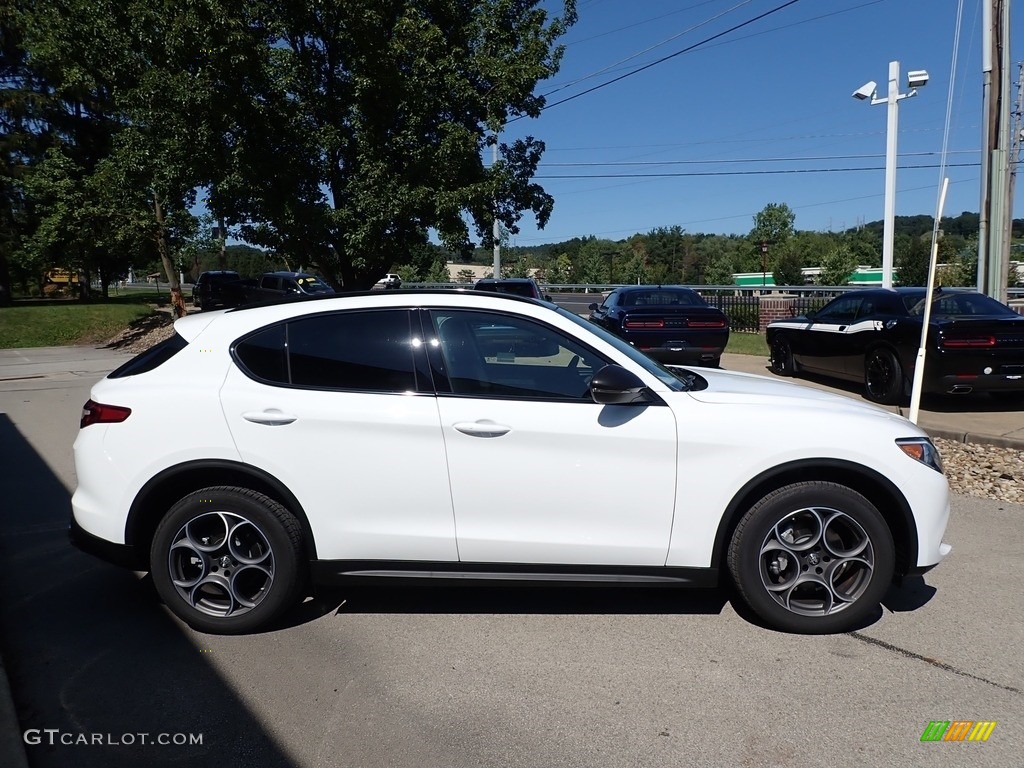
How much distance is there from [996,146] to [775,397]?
30.6 ft

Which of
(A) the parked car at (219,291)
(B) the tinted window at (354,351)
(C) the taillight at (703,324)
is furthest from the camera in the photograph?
(A) the parked car at (219,291)

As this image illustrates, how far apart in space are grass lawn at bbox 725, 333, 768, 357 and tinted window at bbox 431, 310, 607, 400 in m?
13.6

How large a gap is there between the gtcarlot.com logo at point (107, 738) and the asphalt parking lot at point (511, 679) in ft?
0.04

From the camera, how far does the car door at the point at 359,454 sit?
149 inches

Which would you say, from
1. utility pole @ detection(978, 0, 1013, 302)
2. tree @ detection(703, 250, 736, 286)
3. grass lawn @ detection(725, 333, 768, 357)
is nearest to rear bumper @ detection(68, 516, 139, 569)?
utility pole @ detection(978, 0, 1013, 302)

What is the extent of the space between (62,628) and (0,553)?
5.13 feet

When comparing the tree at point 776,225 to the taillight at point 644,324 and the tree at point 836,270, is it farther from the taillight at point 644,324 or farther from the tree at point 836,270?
the taillight at point 644,324

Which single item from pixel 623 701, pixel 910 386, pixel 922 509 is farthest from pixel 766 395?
pixel 910 386

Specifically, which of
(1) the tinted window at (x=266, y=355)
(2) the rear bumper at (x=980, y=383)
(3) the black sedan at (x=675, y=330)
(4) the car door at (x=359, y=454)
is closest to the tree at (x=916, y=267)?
(3) the black sedan at (x=675, y=330)

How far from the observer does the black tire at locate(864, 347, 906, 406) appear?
32.1 ft

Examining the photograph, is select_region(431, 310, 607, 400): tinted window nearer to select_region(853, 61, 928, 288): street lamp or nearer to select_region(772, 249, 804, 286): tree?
select_region(853, 61, 928, 288): street lamp

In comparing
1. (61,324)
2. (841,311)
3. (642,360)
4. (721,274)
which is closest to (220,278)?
(61,324)

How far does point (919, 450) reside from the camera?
3.84 metres

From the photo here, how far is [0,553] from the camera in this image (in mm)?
5203
